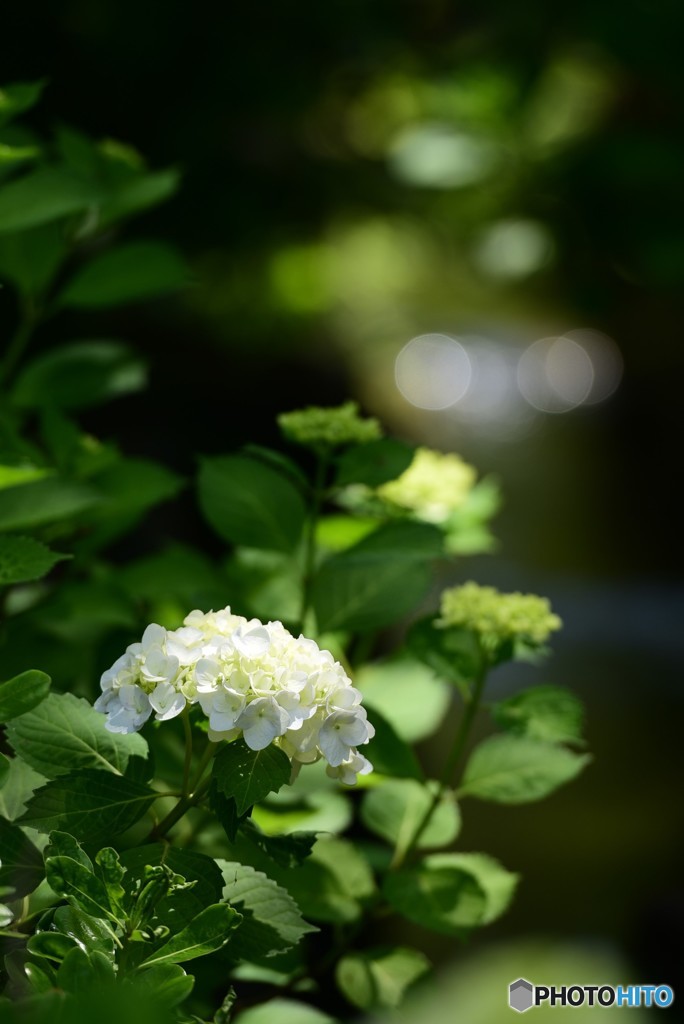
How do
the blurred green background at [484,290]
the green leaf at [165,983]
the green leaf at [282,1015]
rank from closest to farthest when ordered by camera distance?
the green leaf at [165,983] → the green leaf at [282,1015] → the blurred green background at [484,290]

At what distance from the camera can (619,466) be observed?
126 inches

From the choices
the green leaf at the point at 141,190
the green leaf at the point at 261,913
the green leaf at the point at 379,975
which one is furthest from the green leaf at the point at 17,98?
the green leaf at the point at 379,975

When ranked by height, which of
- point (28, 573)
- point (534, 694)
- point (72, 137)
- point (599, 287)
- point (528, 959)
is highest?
point (72, 137)

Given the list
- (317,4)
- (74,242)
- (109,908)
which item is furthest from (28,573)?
(317,4)

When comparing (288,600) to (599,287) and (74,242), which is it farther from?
(599,287)

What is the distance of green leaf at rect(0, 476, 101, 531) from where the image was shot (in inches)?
23.9

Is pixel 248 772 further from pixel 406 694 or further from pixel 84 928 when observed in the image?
pixel 406 694

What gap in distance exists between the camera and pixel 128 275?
33.5 inches

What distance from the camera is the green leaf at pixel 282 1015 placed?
62 centimetres

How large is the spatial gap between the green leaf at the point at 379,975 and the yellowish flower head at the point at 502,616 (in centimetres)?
21

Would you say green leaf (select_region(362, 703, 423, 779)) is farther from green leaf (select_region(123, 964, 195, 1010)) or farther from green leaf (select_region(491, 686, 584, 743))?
green leaf (select_region(123, 964, 195, 1010))

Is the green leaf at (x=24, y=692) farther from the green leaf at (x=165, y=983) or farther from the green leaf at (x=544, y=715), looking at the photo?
the green leaf at (x=544, y=715)

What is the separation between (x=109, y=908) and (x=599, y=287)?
298 centimetres

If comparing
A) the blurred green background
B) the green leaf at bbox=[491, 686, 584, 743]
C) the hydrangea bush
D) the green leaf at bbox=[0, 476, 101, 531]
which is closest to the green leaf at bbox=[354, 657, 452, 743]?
the hydrangea bush
